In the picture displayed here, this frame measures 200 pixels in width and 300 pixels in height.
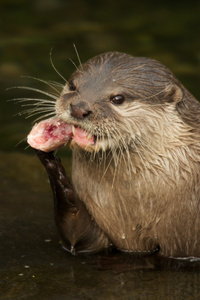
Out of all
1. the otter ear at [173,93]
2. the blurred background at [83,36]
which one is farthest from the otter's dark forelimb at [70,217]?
the blurred background at [83,36]

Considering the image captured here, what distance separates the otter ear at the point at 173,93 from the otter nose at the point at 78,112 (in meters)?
0.50

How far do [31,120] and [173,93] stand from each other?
7.14ft

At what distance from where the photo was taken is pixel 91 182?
4.57 meters

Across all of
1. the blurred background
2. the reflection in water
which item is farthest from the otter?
the blurred background

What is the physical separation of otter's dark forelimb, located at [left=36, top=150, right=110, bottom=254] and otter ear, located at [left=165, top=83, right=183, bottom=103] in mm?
655

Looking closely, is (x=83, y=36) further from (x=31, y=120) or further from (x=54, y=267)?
(x=54, y=267)

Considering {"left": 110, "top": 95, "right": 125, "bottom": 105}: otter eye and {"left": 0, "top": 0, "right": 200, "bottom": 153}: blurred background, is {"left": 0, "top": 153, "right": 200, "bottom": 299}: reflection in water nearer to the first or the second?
{"left": 110, "top": 95, "right": 125, "bottom": 105}: otter eye

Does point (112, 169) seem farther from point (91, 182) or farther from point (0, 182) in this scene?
point (0, 182)

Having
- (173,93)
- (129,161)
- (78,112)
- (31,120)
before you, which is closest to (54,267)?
(129,161)

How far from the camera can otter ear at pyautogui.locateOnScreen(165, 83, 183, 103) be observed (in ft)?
14.4

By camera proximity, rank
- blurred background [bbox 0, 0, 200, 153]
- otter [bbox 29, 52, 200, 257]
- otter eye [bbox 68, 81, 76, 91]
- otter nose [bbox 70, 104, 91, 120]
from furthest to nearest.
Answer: blurred background [bbox 0, 0, 200, 153] → otter eye [bbox 68, 81, 76, 91] → otter [bbox 29, 52, 200, 257] → otter nose [bbox 70, 104, 91, 120]

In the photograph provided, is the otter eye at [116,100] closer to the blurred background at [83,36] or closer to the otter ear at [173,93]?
the otter ear at [173,93]

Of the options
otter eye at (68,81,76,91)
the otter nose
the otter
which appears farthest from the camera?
otter eye at (68,81,76,91)

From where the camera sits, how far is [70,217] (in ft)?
15.1
